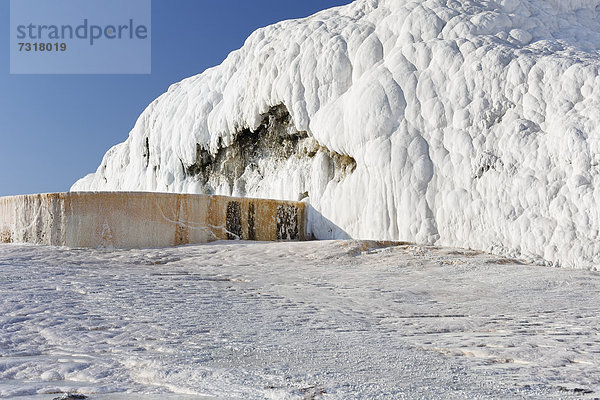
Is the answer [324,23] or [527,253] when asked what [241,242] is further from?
[324,23]

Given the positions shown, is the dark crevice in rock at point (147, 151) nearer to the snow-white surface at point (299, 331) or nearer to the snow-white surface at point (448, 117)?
the snow-white surface at point (448, 117)

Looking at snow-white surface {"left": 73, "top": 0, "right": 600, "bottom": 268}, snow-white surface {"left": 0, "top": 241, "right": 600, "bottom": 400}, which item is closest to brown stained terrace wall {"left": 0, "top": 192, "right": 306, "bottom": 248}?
snow-white surface {"left": 0, "top": 241, "right": 600, "bottom": 400}

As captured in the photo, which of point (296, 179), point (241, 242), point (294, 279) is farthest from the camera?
point (296, 179)

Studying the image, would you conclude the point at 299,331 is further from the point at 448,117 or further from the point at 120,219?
the point at 448,117

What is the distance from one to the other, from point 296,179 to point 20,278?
155 inches

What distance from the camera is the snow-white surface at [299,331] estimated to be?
1439mm

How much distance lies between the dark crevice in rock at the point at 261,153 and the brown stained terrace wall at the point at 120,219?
4.25 ft

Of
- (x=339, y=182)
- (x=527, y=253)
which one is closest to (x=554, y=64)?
(x=527, y=253)

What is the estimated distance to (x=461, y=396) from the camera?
1.33m

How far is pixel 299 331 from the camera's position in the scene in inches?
82.0

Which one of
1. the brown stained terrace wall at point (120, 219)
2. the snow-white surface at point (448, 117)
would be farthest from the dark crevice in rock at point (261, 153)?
the brown stained terrace wall at point (120, 219)

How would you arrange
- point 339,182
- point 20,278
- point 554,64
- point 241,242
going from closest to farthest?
point 20,278, point 554,64, point 241,242, point 339,182

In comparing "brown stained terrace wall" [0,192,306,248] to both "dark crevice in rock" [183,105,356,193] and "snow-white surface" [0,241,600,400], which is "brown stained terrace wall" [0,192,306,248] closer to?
"snow-white surface" [0,241,600,400]

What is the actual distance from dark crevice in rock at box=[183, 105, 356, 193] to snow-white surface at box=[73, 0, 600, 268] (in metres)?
0.13
